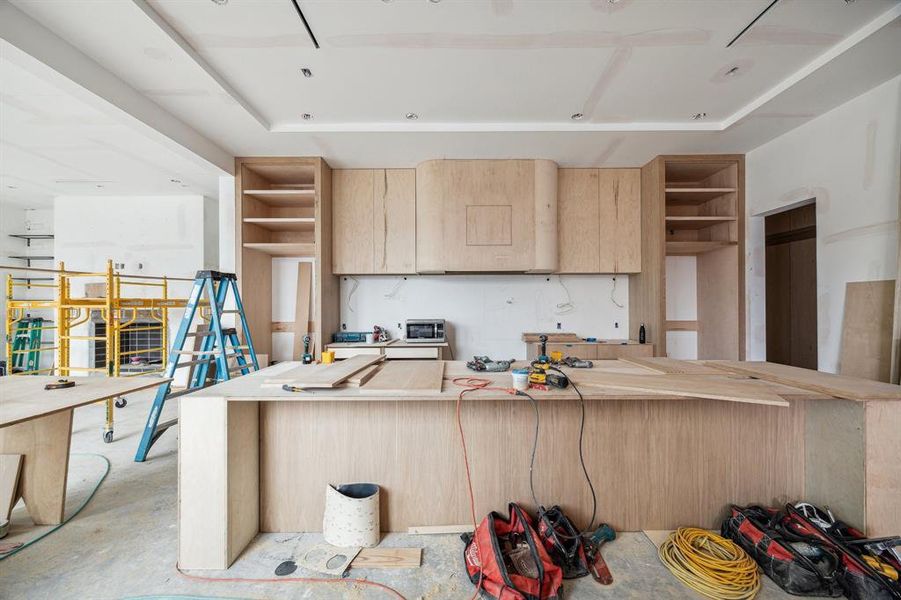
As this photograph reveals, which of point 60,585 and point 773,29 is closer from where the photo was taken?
point 60,585

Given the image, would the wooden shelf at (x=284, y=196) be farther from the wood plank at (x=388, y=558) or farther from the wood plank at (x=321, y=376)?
the wood plank at (x=388, y=558)

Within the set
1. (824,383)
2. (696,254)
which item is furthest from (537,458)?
(696,254)

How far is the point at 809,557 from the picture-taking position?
4.18 feet

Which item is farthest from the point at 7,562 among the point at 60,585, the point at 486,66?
the point at 486,66

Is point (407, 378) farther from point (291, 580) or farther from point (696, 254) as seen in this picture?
point (696, 254)

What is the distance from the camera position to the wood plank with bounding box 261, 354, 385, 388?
53.3 inches

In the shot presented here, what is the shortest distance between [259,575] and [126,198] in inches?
216

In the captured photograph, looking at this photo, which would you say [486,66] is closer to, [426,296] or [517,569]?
[426,296]

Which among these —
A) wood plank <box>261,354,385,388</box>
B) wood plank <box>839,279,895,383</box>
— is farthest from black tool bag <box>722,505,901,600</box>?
wood plank <box>261,354,385,388</box>

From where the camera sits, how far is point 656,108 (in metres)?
2.54

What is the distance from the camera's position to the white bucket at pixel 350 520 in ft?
4.81

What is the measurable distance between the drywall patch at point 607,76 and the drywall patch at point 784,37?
61 cm

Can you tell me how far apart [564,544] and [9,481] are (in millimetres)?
2756

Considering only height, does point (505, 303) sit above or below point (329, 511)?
above
